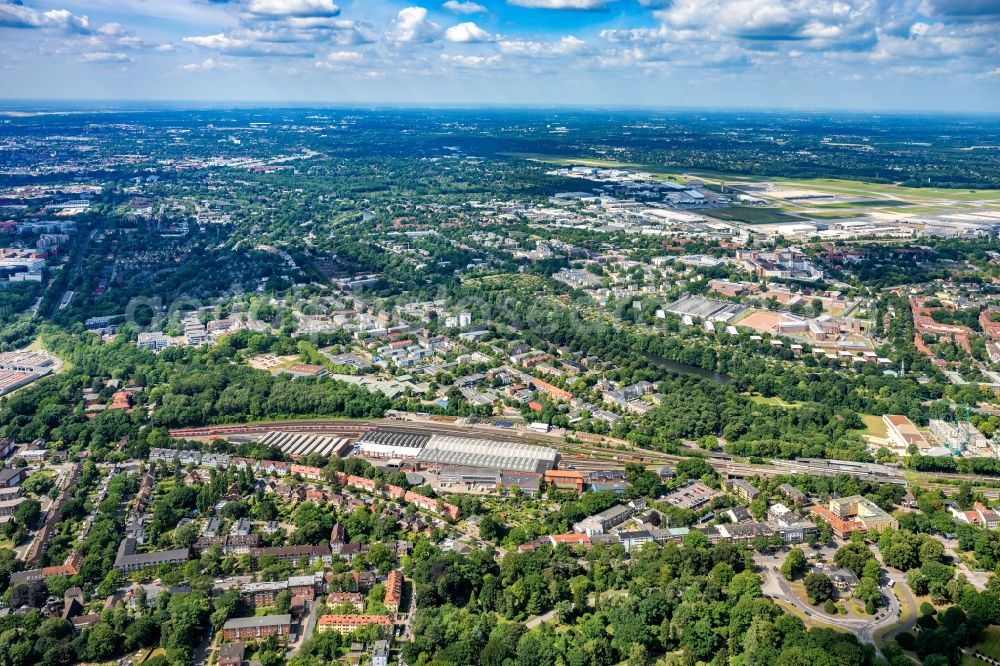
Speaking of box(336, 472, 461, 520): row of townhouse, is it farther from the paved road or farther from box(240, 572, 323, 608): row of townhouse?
the paved road

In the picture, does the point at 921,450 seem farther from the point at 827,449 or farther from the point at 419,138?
the point at 419,138

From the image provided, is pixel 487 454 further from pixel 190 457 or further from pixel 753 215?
pixel 753 215

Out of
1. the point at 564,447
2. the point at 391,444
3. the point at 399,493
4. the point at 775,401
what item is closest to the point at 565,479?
the point at 564,447

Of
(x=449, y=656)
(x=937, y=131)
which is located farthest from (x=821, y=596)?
(x=937, y=131)

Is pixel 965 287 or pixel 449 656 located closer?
pixel 449 656

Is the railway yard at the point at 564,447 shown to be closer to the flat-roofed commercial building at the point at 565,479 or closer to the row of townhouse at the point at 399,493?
the flat-roofed commercial building at the point at 565,479

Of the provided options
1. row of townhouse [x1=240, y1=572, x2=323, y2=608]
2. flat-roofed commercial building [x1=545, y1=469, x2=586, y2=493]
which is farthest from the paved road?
row of townhouse [x1=240, y1=572, x2=323, y2=608]

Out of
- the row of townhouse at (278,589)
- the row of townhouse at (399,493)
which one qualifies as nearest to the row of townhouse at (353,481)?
the row of townhouse at (399,493)

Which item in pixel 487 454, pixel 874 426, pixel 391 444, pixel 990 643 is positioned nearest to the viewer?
pixel 990 643
